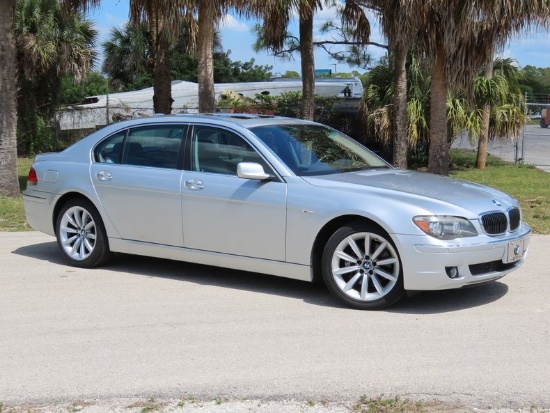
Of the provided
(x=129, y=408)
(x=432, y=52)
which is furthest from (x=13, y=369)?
(x=432, y=52)

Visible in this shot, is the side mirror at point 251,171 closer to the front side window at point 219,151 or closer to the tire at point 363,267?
the front side window at point 219,151

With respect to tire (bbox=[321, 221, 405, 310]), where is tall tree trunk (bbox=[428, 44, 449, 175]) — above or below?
above

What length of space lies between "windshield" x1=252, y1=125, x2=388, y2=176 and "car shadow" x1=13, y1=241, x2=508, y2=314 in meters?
1.09

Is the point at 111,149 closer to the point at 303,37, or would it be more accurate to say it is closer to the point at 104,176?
the point at 104,176

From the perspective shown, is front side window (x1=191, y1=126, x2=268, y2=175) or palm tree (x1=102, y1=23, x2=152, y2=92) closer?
front side window (x1=191, y1=126, x2=268, y2=175)

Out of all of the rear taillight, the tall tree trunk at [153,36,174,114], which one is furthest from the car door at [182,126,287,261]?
the tall tree trunk at [153,36,174,114]

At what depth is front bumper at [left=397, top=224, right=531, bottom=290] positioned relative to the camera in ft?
Answer: 20.7

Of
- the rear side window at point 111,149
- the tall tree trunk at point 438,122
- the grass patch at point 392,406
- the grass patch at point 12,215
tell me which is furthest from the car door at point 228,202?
the tall tree trunk at point 438,122

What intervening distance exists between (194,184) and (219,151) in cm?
39

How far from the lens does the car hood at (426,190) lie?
6512 mm

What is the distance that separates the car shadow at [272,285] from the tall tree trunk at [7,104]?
177 inches

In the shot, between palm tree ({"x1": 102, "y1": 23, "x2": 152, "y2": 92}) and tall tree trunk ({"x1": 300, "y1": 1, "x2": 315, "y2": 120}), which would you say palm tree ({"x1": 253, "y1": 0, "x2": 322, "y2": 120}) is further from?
palm tree ({"x1": 102, "y1": 23, "x2": 152, "y2": 92})

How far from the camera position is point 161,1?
1442 cm

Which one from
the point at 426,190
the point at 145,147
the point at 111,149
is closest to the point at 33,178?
the point at 111,149
